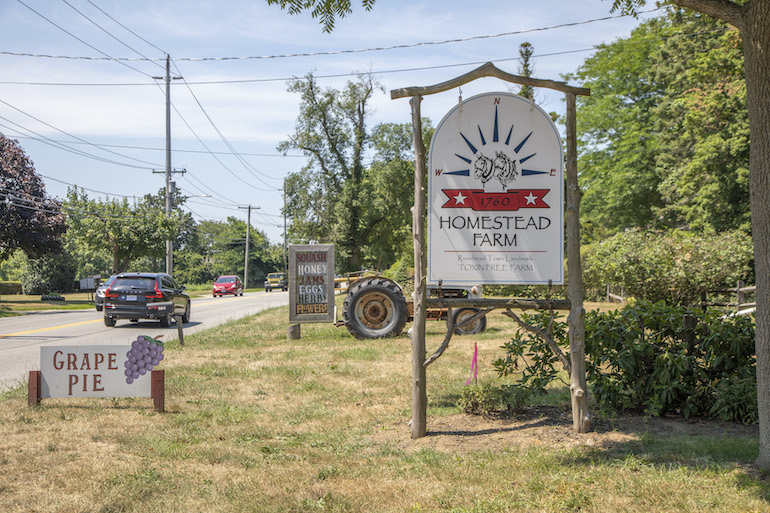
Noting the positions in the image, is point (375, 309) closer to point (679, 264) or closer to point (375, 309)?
point (375, 309)

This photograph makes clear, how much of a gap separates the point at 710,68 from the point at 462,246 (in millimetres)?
20042

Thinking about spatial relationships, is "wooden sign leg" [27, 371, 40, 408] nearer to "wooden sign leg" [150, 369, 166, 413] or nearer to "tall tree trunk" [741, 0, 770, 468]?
"wooden sign leg" [150, 369, 166, 413]

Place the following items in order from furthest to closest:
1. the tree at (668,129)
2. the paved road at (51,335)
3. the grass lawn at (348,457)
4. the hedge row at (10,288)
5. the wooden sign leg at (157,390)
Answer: the hedge row at (10,288) → the tree at (668,129) → the paved road at (51,335) → the wooden sign leg at (157,390) → the grass lawn at (348,457)

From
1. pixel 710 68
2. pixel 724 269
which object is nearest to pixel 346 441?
pixel 724 269

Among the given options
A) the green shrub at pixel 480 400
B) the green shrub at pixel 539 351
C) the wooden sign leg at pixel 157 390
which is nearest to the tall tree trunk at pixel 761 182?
the green shrub at pixel 539 351

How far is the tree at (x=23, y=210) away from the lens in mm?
33500

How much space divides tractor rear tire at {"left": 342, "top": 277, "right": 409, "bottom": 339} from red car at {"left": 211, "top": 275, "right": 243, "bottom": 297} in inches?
1541

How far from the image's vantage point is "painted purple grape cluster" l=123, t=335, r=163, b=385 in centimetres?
733

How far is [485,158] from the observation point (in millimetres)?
6203

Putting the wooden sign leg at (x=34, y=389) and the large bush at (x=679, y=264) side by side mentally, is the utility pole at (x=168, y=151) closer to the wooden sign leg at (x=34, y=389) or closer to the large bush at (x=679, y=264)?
the large bush at (x=679, y=264)

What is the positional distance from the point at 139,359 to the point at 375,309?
7.25 meters

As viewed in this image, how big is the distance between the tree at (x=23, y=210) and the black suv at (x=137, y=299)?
18148 mm

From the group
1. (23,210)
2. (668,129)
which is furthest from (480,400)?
(23,210)

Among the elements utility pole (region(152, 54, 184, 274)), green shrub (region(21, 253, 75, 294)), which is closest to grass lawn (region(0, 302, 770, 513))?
utility pole (region(152, 54, 184, 274))
